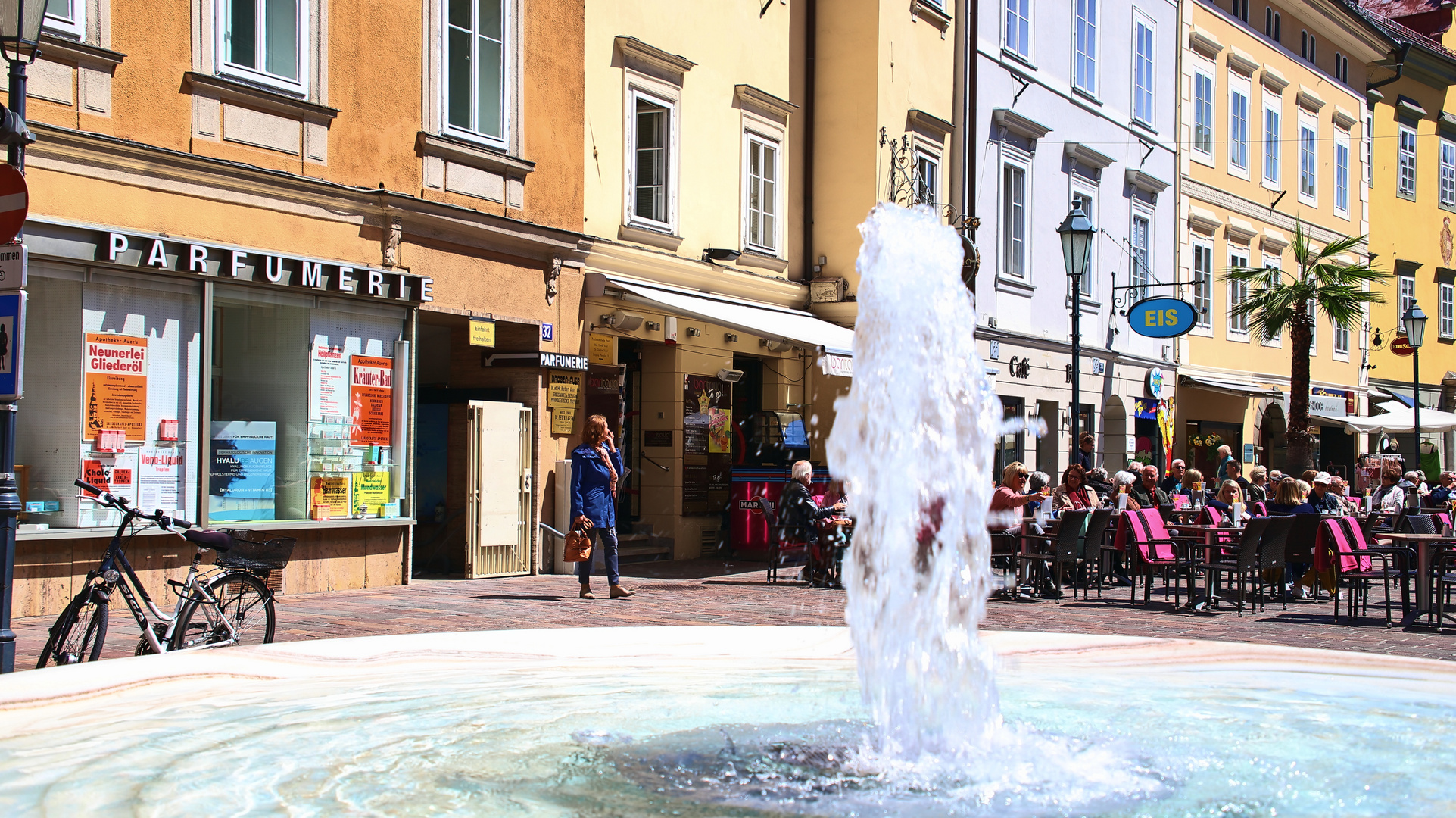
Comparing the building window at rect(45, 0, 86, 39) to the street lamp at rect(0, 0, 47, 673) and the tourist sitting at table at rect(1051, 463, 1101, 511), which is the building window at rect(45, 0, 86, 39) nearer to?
the street lamp at rect(0, 0, 47, 673)

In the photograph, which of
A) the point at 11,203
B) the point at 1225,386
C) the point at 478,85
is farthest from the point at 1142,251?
the point at 11,203

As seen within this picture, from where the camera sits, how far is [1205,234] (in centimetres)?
3150

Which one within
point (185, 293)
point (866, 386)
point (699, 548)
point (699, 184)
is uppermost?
point (699, 184)

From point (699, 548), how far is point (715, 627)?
10537mm

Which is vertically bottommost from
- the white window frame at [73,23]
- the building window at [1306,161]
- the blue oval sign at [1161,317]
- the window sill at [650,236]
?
the blue oval sign at [1161,317]

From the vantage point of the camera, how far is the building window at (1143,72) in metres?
28.9

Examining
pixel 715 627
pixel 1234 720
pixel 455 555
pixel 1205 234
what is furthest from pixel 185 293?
pixel 1205 234

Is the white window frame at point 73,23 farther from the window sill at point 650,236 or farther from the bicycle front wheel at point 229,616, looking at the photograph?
the window sill at point 650,236

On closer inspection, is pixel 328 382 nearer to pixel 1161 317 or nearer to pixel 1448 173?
pixel 1161 317

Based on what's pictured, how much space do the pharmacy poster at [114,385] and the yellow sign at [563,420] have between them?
16.9ft

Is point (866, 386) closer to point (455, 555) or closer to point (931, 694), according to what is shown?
point (931, 694)

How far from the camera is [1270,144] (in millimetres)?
33719

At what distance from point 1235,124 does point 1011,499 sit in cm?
2227

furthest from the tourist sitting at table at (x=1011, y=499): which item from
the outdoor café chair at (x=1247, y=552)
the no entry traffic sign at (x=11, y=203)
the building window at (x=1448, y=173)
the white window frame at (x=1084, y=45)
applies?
the building window at (x=1448, y=173)
